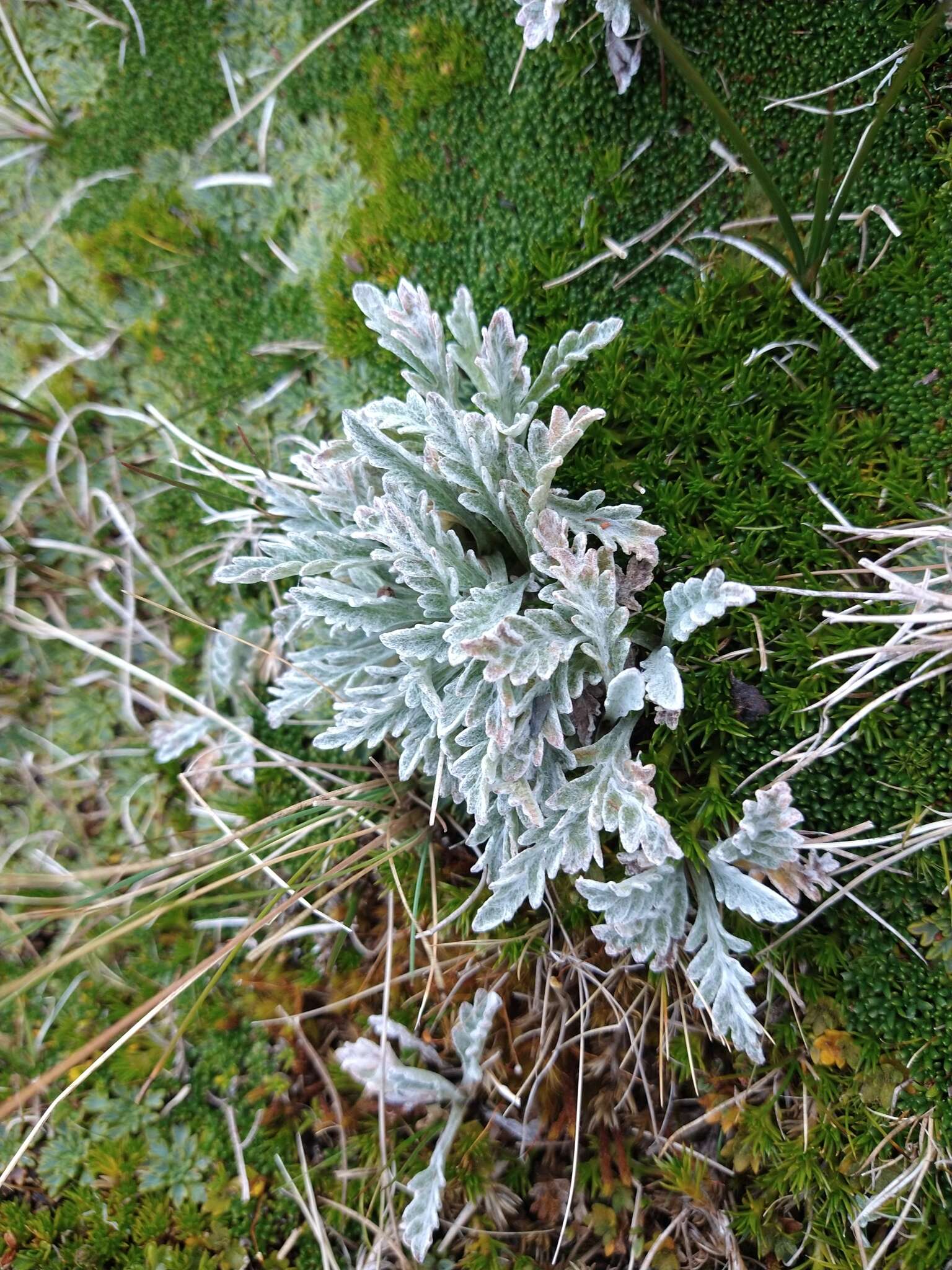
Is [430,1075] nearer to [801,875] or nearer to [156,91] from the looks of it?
[801,875]

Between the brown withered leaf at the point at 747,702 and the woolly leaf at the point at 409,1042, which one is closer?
the brown withered leaf at the point at 747,702

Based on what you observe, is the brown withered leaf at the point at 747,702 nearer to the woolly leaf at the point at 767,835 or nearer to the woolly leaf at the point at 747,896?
the woolly leaf at the point at 767,835

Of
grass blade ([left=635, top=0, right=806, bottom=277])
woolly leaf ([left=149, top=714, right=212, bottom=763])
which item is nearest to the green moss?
grass blade ([left=635, top=0, right=806, bottom=277])

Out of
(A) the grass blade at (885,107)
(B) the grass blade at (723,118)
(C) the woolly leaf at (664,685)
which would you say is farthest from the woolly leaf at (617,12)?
(C) the woolly leaf at (664,685)

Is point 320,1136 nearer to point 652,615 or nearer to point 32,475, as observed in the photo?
point 652,615

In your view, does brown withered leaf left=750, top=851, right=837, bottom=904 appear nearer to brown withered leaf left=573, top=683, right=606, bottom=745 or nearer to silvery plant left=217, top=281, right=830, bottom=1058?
silvery plant left=217, top=281, right=830, bottom=1058

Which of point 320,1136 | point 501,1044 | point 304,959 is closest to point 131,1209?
point 320,1136

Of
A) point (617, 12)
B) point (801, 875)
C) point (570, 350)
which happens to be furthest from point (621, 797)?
point (617, 12)
